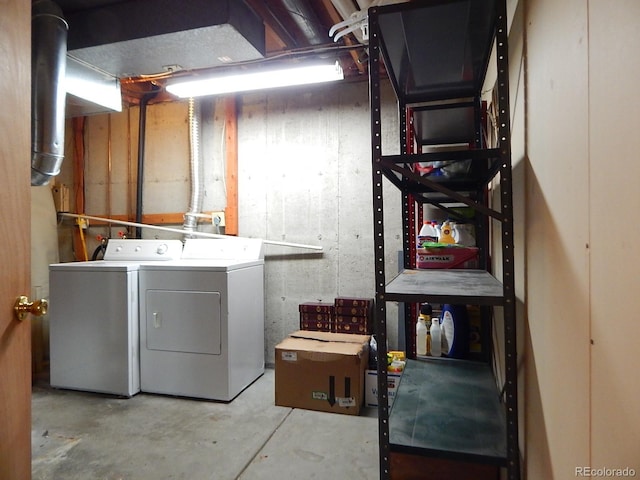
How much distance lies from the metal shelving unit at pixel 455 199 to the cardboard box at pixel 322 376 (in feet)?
2.37

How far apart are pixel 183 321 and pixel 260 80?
191cm

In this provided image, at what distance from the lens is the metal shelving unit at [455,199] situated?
1146 mm

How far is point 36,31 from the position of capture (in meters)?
2.00

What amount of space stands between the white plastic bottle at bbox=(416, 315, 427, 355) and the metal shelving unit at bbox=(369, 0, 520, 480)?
0.15m

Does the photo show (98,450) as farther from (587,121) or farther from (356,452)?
(587,121)

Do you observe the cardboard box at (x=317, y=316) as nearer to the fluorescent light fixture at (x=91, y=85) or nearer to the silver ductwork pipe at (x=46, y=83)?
the silver ductwork pipe at (x=46, y=83)

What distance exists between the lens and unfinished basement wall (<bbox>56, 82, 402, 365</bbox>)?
3219 mm

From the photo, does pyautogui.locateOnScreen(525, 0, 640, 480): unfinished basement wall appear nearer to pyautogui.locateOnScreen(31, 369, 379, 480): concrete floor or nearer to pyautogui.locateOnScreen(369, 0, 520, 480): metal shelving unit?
pyautogui.locateOnScreen(369, 0, 520, 480): metal shelving unit

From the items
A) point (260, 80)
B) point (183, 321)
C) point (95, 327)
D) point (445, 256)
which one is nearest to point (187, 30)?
point (260, 80)

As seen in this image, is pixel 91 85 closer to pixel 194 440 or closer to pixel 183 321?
pixel 183 321

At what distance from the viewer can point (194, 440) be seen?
220 centimetres

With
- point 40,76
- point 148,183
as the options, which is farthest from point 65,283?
point 40,76

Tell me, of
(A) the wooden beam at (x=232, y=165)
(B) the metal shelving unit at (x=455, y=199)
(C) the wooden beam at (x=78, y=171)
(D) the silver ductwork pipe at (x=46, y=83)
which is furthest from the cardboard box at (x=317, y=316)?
(C) the wooden beam at (x=78, y=171)

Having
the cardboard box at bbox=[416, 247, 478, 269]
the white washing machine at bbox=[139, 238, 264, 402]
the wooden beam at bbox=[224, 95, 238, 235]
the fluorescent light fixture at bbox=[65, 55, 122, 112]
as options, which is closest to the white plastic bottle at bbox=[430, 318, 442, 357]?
the cardboard box at bbox=[416, 247, 478, 269]
